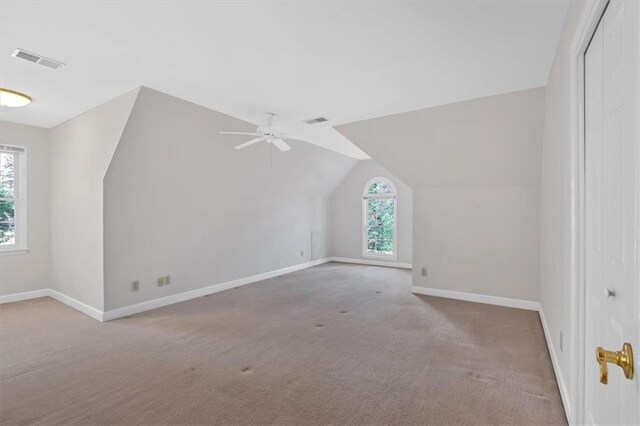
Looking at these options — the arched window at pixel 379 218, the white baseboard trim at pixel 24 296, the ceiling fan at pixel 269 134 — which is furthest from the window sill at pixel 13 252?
the arched window at pixel 379 218

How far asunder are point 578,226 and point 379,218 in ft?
20.3

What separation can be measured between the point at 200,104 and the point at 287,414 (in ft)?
11.1

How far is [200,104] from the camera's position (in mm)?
3887

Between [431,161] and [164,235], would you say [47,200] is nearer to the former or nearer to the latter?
[164,235]

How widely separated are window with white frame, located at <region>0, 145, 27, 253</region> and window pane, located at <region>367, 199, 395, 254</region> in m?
6.44

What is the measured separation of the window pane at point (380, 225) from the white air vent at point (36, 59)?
634 cm

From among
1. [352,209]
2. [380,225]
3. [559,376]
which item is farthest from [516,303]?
[352,209]

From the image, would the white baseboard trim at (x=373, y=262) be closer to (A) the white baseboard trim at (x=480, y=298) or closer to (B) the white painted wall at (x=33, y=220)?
(A) the white baseboard trim at (x=480, y=298)

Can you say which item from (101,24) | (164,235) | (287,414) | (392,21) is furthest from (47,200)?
(392,21)

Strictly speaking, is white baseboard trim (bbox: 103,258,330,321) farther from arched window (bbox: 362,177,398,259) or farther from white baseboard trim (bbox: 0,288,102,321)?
arched window (bbox: 362,177,398,259)

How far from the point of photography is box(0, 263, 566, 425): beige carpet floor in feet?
6.97

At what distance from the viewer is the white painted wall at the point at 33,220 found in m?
4.64

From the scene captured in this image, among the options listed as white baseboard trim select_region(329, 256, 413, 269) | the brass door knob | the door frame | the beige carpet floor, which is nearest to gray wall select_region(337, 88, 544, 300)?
the beige carpet floor

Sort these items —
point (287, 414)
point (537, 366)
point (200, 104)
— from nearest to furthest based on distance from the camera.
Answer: point (287, 414), point (537, 366), point (200, 104)
